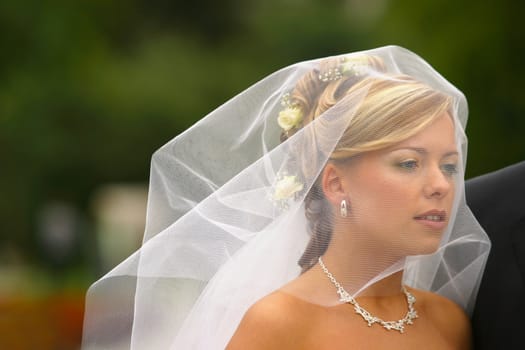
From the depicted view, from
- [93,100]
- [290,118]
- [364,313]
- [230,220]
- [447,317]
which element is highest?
[290,118]

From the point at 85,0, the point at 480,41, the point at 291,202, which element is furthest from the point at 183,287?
the point at 85,0

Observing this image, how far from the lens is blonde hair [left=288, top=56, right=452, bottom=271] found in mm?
3500

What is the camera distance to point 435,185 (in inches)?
137

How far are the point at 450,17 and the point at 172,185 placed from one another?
7.71 metres

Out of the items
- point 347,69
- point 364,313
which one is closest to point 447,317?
point 364,313

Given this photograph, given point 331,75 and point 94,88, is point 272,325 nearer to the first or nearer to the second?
point 331,75

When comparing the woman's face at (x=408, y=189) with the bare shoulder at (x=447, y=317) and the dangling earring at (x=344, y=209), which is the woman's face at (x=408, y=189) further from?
the bare shoulder at (x=447, y=317)

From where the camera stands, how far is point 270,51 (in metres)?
26.9

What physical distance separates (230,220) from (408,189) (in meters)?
0.69

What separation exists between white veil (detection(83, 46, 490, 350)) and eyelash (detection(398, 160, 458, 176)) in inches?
3.6

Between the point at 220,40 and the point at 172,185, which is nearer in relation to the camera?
the point at 172,185

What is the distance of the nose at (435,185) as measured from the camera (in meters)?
3.47

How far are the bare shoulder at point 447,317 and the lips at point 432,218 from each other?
0.41 metres

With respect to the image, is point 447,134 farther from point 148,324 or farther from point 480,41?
point 480,41
